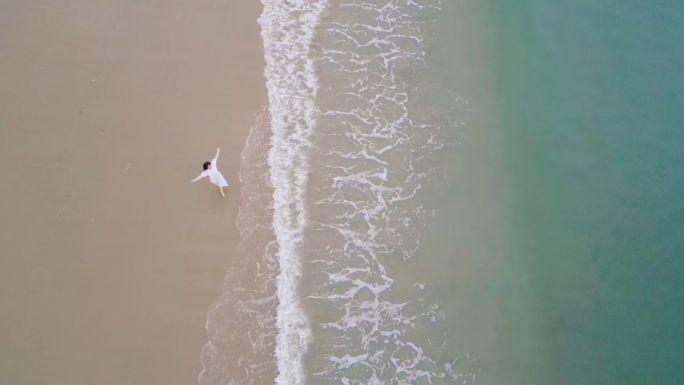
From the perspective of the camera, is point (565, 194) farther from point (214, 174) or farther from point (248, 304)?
point (214, 174)

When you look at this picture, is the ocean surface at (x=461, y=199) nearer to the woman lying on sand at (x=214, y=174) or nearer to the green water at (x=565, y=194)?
the green water at (x=565, y=194)

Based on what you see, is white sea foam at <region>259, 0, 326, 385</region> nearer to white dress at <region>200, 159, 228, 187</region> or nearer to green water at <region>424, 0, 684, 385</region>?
white dress at <region>200, 159, 228, 187</region>

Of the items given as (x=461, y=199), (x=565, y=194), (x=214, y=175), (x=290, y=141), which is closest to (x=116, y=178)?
(x=214, y=175)

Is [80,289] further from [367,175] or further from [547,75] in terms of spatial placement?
[547,75]

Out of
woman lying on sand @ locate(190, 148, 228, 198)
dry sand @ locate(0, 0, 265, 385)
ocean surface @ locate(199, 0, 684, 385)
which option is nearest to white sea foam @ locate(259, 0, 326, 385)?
ocean surface @ locate(199, 0, 684, 385)

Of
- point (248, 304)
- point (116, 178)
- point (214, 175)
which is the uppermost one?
point (116, 178)

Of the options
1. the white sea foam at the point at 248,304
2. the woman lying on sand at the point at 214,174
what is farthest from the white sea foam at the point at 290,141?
the woman lying on sand at the point at 214,174
